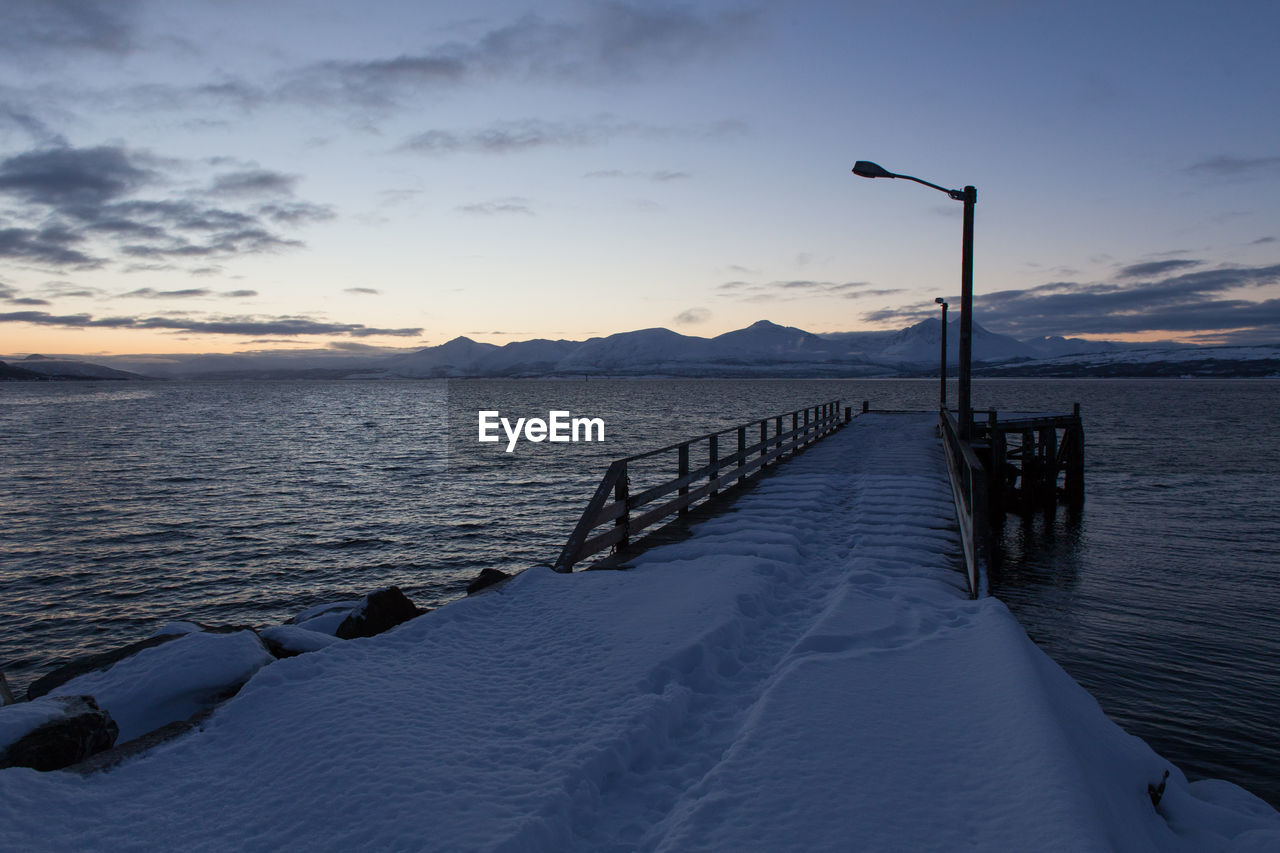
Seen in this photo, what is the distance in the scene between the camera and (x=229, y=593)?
52.6 feet

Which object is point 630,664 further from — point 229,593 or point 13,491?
point 13,491

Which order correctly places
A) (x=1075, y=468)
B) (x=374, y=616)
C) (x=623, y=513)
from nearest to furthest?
(x=374, y=616)
(x=623, y=513)
(x=1075, y=468)

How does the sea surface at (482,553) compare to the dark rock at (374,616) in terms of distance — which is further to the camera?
the sea surface at (482,553)

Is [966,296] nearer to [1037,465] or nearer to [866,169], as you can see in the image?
[866,169]

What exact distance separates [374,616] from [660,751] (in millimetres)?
5141

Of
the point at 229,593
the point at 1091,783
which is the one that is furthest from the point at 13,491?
the point at 1091,783

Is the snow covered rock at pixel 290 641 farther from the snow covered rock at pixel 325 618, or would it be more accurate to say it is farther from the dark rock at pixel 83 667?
the snow covered rock at pixel 325 618

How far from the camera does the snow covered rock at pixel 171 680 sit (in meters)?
5.41

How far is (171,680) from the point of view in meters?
5.59

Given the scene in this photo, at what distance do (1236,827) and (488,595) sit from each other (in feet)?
20.7

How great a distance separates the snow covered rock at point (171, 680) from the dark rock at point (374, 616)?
2.48 m

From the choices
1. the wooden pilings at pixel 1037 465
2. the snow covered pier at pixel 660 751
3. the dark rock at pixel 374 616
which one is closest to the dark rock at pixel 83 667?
the snow covered pier at pixel 660 751

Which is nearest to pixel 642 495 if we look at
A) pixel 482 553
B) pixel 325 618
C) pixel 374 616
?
pixel 374 616

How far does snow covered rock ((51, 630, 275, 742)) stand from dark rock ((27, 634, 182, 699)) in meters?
0.24
